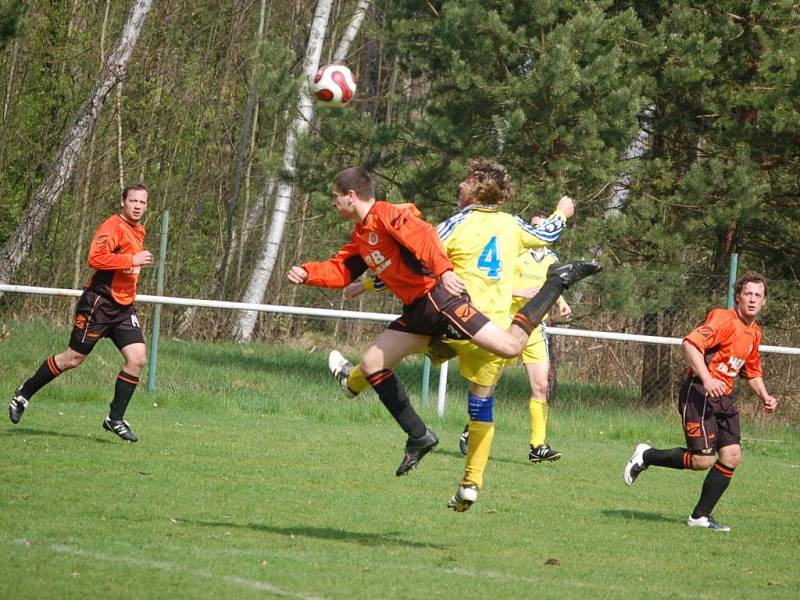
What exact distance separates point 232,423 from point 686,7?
8186mm

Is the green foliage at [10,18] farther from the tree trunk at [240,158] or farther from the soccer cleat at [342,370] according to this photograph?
the tree trunk at [240,158]

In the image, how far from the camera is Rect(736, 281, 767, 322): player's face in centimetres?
805

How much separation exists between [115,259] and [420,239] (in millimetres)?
4216

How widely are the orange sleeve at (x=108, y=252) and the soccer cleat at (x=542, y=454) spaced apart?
3.92 m

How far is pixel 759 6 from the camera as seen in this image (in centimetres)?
1523

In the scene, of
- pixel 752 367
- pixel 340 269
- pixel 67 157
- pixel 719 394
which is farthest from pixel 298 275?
pixel 67 157

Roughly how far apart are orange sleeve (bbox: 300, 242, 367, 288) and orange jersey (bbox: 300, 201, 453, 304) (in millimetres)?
14

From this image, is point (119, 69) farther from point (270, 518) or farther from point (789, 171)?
point (270, 518)

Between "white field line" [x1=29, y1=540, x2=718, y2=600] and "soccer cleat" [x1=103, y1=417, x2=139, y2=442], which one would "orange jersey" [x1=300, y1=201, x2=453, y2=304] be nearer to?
"white field line" [x1=29, y1=540, x2=718, y2=600]

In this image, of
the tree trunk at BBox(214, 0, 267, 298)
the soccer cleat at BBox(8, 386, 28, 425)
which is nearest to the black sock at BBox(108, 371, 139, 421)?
the soccer cleat at BBox(8, 386, 28, 425)

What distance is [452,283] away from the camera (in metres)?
6.80

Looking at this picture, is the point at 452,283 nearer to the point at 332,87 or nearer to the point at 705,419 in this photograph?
the point at 705,419

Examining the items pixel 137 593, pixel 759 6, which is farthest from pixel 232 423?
pixel 759 6

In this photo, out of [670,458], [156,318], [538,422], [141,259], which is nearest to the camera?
[670,458]
